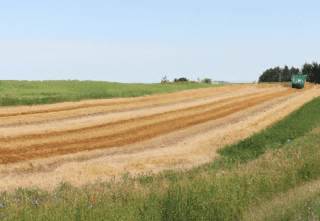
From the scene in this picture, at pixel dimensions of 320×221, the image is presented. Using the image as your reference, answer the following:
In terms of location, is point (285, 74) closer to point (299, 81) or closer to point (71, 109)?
point (299, 81)

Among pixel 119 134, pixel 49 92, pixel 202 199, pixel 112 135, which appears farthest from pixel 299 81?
pixel 202 199

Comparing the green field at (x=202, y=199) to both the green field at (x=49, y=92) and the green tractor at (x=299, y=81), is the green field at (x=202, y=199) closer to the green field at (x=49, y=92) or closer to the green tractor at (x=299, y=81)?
the green field at (x=49, y=92)

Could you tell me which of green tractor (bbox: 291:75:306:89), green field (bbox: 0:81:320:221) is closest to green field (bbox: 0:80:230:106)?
green field (bbox: 0:81:320:221)

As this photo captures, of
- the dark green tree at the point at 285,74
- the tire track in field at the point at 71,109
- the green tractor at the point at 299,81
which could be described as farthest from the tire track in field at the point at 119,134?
the dark green tree at the point at 285,74

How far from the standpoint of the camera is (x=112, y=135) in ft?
52.9

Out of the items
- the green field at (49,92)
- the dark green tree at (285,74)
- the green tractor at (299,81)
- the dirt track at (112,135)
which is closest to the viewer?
the dirt track at (112,135)

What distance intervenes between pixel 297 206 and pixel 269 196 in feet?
5.04

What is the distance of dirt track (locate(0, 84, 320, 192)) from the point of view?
10695mm

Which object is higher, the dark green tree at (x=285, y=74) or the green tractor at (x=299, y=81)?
the dark green tree at (x=285, y=74)

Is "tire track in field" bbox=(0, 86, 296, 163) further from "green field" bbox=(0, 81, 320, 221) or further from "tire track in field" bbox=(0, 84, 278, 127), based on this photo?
"green field" bbox=(0, 81, 320, 221)

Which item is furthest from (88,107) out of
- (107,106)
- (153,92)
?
(153,92)

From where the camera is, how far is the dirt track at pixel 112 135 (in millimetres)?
10695

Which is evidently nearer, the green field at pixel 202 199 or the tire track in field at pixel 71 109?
the green field at pixel 202 199

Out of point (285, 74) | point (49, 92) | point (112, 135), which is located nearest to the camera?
point (112, 135)
